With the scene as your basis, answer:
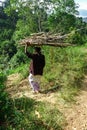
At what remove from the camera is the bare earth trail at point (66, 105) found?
554 centimetres

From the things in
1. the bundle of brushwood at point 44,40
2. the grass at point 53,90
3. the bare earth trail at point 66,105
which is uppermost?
the bundle of brushwood at point 44,40

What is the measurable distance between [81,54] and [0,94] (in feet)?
13.8

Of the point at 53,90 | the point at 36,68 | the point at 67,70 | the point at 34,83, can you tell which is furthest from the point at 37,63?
the point at 67,70

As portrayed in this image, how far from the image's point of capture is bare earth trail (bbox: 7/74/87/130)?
218 inches

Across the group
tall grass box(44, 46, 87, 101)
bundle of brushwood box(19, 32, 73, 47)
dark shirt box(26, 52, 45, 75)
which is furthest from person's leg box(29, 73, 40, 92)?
bundle of brushwood box(19, 32, 73, 47)

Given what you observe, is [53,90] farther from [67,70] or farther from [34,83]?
[67,70]

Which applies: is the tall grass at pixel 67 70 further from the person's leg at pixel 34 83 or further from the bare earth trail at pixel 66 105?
the person's leg at pixel 34 83

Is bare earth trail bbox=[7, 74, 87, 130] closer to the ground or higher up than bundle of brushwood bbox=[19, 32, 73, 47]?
closer to the ground

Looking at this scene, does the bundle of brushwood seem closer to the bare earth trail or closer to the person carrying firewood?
the person carrying firewood

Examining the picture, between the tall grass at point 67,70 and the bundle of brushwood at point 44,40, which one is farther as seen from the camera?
the tall grass at point 67,70

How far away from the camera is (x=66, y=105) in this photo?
6.22m

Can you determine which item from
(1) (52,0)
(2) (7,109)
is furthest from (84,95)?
(1) (52,0)

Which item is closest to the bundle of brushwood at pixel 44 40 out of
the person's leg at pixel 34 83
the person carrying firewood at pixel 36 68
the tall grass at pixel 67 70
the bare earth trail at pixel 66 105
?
the person carrying firewood at pixel 36 68

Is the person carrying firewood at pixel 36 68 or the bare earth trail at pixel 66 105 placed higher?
the person carrying firewood at pixel 36 68
